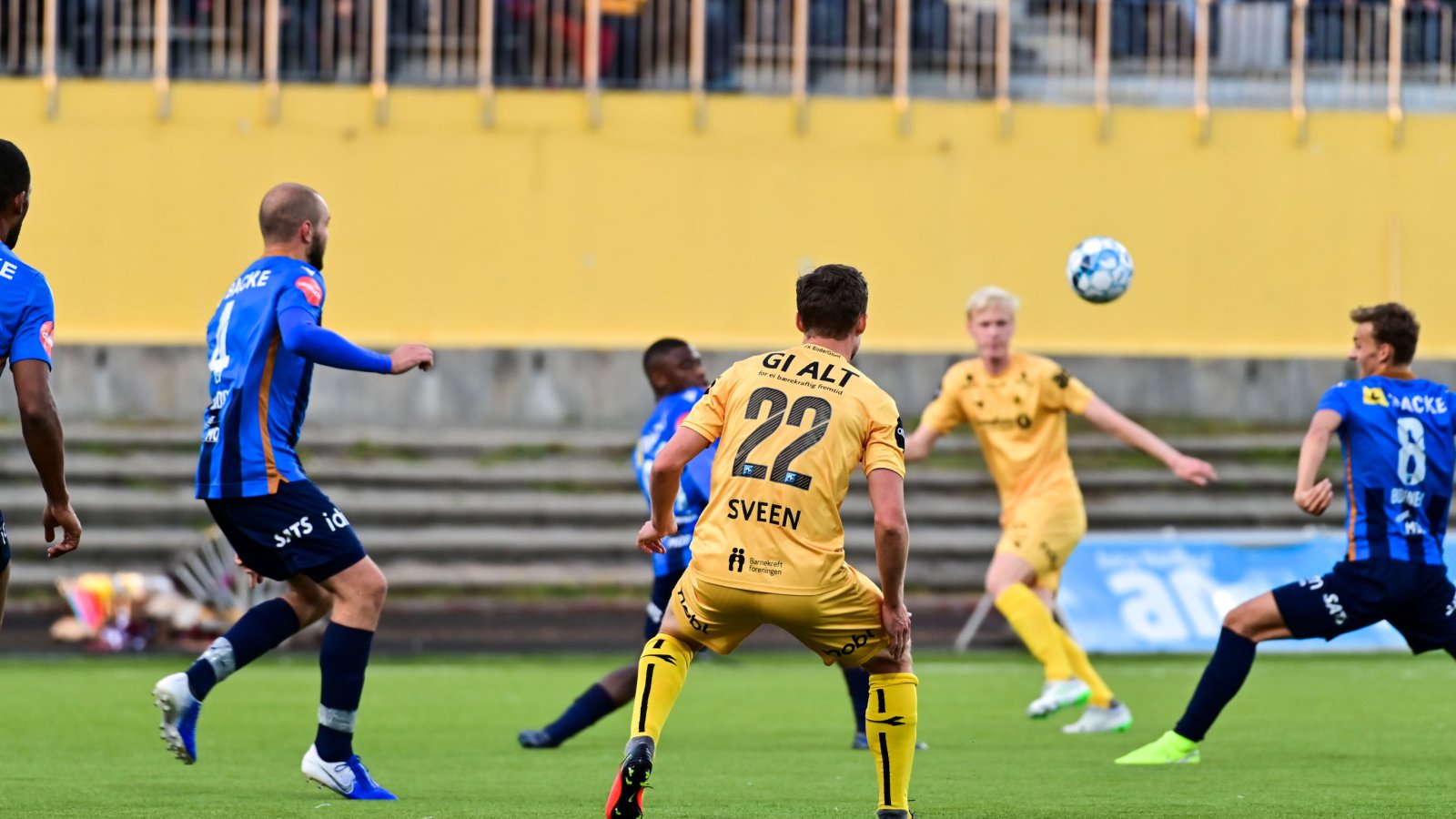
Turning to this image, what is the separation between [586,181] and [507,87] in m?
1.25

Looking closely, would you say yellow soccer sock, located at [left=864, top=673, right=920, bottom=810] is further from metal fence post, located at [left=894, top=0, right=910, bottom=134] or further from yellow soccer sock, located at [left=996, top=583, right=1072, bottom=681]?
metal fence post, located at [left=894, top=0, right=910, bottom=134]

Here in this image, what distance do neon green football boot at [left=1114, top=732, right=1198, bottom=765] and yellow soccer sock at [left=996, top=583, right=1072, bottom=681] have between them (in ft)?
6.22

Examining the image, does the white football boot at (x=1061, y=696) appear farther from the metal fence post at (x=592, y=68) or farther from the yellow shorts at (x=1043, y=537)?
the metal fence post at (x=592, y=68)

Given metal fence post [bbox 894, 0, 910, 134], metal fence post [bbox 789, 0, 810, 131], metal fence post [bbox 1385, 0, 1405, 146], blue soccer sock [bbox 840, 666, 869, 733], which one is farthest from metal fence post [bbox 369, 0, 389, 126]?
blue soccer sock [bbox 840, 666, 869, 733]

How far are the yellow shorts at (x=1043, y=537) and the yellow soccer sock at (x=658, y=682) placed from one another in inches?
188

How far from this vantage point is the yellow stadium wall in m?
20.6

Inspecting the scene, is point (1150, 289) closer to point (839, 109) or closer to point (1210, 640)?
point (839, 109)

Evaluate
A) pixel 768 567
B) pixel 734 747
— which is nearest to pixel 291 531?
pixel 768 567

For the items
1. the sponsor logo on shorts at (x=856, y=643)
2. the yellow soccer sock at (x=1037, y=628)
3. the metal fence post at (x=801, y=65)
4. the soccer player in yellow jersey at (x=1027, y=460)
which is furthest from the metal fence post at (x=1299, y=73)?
the sponsor logo on shorts at (x=856, y=643)

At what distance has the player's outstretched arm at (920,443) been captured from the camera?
10.2 meters

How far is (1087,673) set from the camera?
1045 cm

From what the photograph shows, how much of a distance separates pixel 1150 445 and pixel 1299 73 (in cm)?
1330

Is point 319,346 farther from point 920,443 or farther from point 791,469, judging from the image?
point 920,443

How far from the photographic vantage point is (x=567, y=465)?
1936 centimetres
